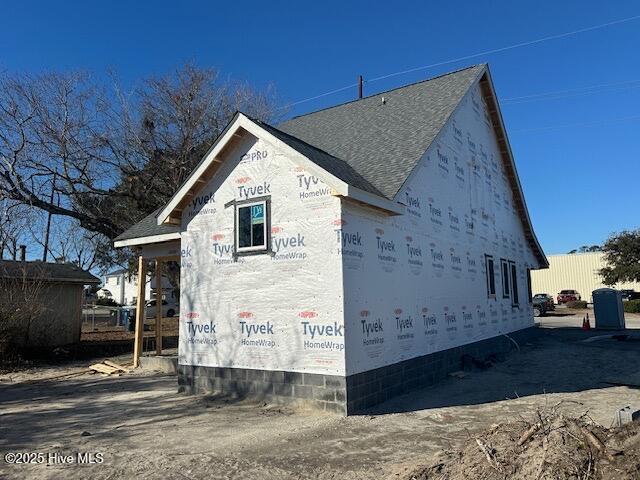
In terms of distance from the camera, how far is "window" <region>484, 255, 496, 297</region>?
49.6 feet

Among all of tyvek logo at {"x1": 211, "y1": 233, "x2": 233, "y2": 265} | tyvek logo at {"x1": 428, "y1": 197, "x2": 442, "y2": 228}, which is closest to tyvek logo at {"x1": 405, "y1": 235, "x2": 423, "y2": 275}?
tyvek logo at {"x1": 428, "y1": 197, "x2": 442, "y2": 228}

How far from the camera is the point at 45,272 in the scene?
57.7 feet

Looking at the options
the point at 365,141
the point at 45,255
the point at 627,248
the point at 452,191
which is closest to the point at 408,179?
the point at 365,141

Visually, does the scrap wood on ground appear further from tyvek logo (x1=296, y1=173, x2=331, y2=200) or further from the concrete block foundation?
tyvek logo (x1=296, y1=173, x2=331, y2=200)

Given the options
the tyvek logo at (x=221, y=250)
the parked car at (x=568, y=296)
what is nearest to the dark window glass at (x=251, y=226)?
the tyvek logo at (x=221, y=250)

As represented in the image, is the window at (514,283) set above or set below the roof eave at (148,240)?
below

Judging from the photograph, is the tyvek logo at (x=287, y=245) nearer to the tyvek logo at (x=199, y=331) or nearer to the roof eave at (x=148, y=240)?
the tyvek logo at (x=199, y=331)

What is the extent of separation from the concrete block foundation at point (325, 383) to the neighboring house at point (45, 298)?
785cm

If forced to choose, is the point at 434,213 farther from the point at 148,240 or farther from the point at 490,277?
the point at 148,240

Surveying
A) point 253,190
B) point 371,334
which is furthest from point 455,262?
point 253,190

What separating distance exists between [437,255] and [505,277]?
261 inches

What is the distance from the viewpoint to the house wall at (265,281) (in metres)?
8.43

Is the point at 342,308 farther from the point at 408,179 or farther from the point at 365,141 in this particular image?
the point at 365,141

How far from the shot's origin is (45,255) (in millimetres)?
32594
